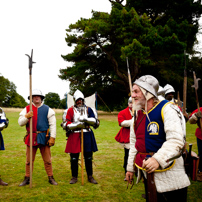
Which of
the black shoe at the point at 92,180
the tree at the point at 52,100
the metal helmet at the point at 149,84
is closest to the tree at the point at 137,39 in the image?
the black shoe at the point at 92,180

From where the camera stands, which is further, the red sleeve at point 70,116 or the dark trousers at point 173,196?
the red sleeve at point 70,116

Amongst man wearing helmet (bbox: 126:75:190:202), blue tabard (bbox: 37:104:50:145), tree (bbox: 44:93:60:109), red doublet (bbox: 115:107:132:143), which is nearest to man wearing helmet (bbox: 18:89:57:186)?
blue tabard (bbox: 37:104:50:145)

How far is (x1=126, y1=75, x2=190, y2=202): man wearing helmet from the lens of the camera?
199 cm

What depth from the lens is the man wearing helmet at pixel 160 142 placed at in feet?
6.54

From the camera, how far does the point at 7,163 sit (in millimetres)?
6270

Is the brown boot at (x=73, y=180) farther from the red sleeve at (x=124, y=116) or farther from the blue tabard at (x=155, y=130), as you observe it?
the blue tabard at (x=155, y=130)

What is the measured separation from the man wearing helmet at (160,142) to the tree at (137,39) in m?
14.3

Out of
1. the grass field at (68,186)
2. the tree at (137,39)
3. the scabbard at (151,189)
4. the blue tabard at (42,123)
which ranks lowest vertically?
the grass field at (68,186)

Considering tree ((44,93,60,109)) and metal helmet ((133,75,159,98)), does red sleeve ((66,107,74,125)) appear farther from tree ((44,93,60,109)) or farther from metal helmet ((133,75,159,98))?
tree ((44,93,60,109))

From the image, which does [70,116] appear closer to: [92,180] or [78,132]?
[78,132]

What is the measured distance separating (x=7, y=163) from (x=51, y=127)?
2592 millimetres

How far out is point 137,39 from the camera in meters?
17.8

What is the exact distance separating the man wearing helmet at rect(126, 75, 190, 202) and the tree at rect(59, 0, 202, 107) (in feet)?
46.9

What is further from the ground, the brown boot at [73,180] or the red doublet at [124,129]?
the red doublet at [124,129]
